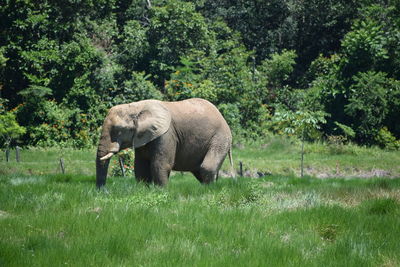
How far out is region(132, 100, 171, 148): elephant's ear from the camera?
1061 centimetres

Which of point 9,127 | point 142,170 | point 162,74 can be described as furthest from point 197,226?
point 162,74

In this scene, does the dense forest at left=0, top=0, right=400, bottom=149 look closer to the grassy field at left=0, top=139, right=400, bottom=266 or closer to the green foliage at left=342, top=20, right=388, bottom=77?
the green foliage at left=342, top=20, right=388, bottom=77

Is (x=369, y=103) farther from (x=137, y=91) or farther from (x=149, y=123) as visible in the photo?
(x=149, y=123)

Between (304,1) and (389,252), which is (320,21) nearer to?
(304,1)

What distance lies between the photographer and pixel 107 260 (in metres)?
5.32

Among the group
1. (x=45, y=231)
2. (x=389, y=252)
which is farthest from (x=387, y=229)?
(x=45, y=231)

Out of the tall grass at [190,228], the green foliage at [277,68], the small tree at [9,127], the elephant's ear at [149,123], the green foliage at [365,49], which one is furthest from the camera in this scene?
the green foliage at [277,68]

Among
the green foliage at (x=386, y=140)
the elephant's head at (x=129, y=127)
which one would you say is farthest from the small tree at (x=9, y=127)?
the green foliage at (x=386, y=140)

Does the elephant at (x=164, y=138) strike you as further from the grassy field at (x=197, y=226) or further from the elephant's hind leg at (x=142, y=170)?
the grassy field at (x=197, y=226)

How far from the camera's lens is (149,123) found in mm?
10641

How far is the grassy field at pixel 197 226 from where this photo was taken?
5508mm

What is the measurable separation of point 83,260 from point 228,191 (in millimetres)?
3920

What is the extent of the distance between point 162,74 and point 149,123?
18289 millimetres

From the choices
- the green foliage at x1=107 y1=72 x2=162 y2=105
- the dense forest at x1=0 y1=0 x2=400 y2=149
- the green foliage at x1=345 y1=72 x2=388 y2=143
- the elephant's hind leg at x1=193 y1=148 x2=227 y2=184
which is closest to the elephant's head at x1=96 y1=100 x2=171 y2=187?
the elephant's hind leg at x1=193 y1=148 x2=227 y2=184
